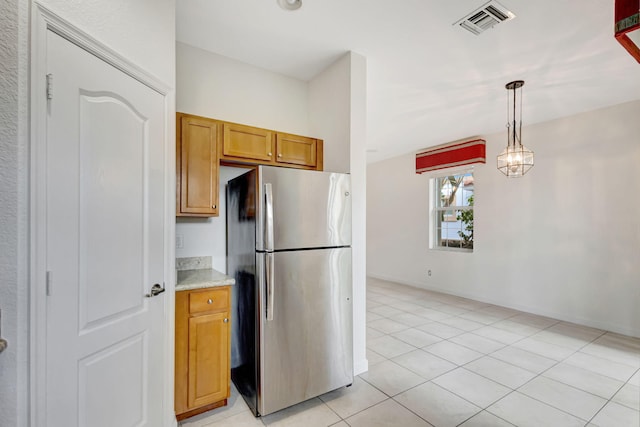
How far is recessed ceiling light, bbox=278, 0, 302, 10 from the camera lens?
1948mm

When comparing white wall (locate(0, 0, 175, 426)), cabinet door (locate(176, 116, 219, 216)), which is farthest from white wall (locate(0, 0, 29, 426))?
cabinet door (locate(176, 116, 219, 216))

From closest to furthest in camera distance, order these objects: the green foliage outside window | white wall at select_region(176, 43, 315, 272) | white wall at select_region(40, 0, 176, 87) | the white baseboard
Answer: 1. white wall at select_region(40, 0, 176, 87)
2. white wall at select_region(176, 43, 315, 272)
3. the white baseboard
4. the green foliage outside window

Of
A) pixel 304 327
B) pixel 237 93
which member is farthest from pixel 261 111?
pixel 304 327

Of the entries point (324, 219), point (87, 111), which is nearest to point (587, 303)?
Answer: point (324, 219)

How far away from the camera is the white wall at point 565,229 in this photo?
138 inches

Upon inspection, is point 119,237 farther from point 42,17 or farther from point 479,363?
point 479,363

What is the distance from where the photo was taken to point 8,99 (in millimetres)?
994

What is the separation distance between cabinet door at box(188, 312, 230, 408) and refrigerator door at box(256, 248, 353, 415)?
11.1 inches

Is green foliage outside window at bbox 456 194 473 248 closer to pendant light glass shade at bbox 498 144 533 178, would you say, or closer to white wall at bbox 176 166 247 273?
pendant light glass shade at bbox 498 144 533 178

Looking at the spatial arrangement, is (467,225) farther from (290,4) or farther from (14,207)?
(14,207)

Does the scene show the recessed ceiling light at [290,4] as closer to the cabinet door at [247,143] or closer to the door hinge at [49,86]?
the cabinet door at [247,143]

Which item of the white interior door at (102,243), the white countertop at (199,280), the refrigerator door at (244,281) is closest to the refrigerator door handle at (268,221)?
the refrigerator door at (244,281)

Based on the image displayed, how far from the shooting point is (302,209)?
6.97ft

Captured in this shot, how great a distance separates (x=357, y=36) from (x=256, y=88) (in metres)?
1.03
